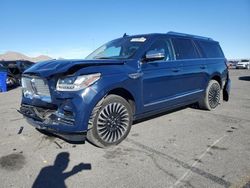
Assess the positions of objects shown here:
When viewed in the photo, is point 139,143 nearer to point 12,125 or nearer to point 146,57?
point 146,57

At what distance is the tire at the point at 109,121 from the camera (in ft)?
12.9

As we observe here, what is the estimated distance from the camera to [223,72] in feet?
23.2

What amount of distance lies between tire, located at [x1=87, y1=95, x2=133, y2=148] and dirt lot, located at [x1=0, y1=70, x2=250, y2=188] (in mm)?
158

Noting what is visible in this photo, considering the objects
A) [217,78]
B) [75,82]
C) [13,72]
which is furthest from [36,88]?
[13,72]

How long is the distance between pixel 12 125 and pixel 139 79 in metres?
3.22

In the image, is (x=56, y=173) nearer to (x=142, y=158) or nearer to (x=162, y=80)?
(x=142, y=158)

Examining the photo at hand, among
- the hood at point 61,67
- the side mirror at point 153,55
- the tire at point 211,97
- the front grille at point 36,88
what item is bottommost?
the tire at point 211,97

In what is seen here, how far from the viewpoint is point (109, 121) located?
4105 mm

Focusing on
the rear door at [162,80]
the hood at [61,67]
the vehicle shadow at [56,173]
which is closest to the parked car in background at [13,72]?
the hood at [61,67]

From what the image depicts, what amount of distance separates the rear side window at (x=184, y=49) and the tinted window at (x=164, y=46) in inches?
9.1

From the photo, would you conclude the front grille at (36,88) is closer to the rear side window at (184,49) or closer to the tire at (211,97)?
the rear side window at (184,49)

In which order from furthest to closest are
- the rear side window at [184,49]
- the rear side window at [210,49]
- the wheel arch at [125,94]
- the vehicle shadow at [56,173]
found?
the rear side window at [210,49] < the rear side window at [184,49] < the wheel arch at [125,94] < the vehicle shadow at [56,173]

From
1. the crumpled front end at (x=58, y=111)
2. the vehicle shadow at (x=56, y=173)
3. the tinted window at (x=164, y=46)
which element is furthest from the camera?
the tinted window at (x=164, y=46)

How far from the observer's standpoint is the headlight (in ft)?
12.0
